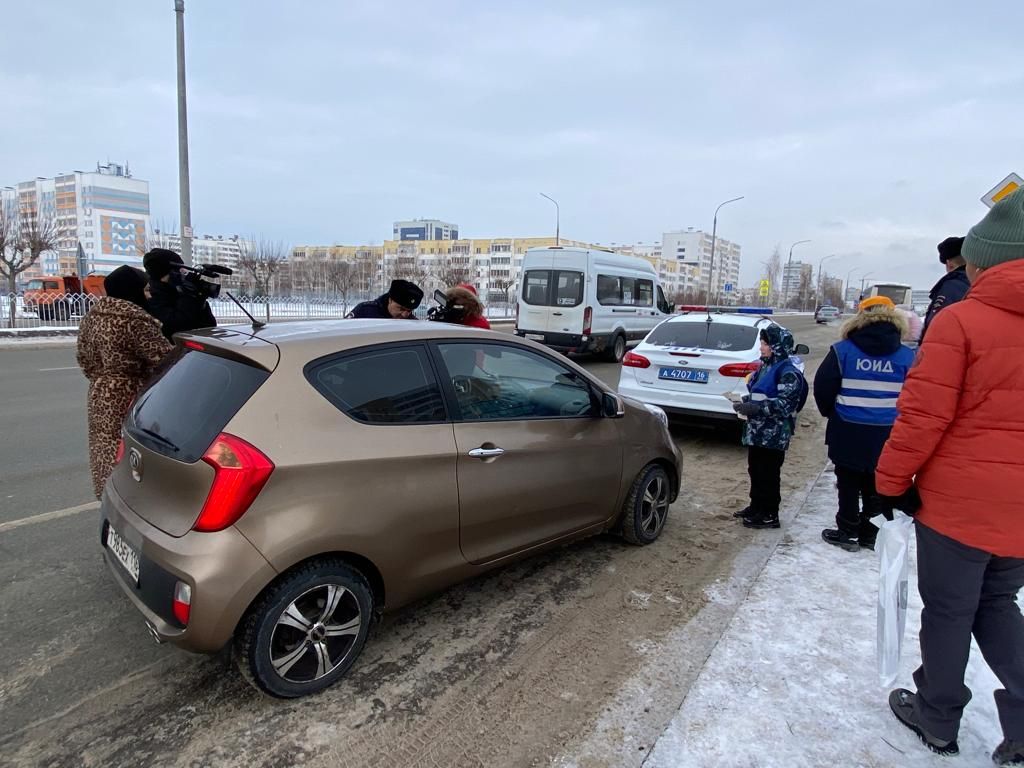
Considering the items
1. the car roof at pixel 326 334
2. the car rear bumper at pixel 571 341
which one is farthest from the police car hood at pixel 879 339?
the car rear bumper at pixel 571 341

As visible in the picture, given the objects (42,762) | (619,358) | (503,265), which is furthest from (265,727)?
(503,265)

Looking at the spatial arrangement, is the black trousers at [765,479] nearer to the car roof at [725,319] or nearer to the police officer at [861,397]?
the police officer at [861,397]

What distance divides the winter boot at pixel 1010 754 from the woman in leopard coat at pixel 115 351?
14.2ft

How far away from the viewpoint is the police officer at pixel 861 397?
3.80 metres

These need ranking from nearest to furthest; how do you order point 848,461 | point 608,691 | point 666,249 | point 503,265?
point 608,691, point 848,461, point 503,265, point 666,249

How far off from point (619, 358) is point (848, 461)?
40.2 feet

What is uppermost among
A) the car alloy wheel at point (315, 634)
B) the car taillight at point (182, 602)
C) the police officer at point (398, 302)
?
the police officer at point (398, 302)

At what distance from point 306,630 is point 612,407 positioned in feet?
6.89

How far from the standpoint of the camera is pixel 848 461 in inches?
158

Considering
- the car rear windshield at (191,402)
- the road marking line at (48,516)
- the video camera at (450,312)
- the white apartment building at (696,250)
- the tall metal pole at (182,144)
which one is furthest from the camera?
the white apartment building at (696,250)

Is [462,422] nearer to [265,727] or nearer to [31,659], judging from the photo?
[265,727]

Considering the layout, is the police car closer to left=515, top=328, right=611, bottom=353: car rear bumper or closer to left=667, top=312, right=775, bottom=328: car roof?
left=667, top=312, right=775, bottom=328: car roof

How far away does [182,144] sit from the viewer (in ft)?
49.9

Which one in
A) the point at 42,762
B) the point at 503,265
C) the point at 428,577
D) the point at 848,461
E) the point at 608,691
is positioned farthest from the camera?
the point at 503,265
